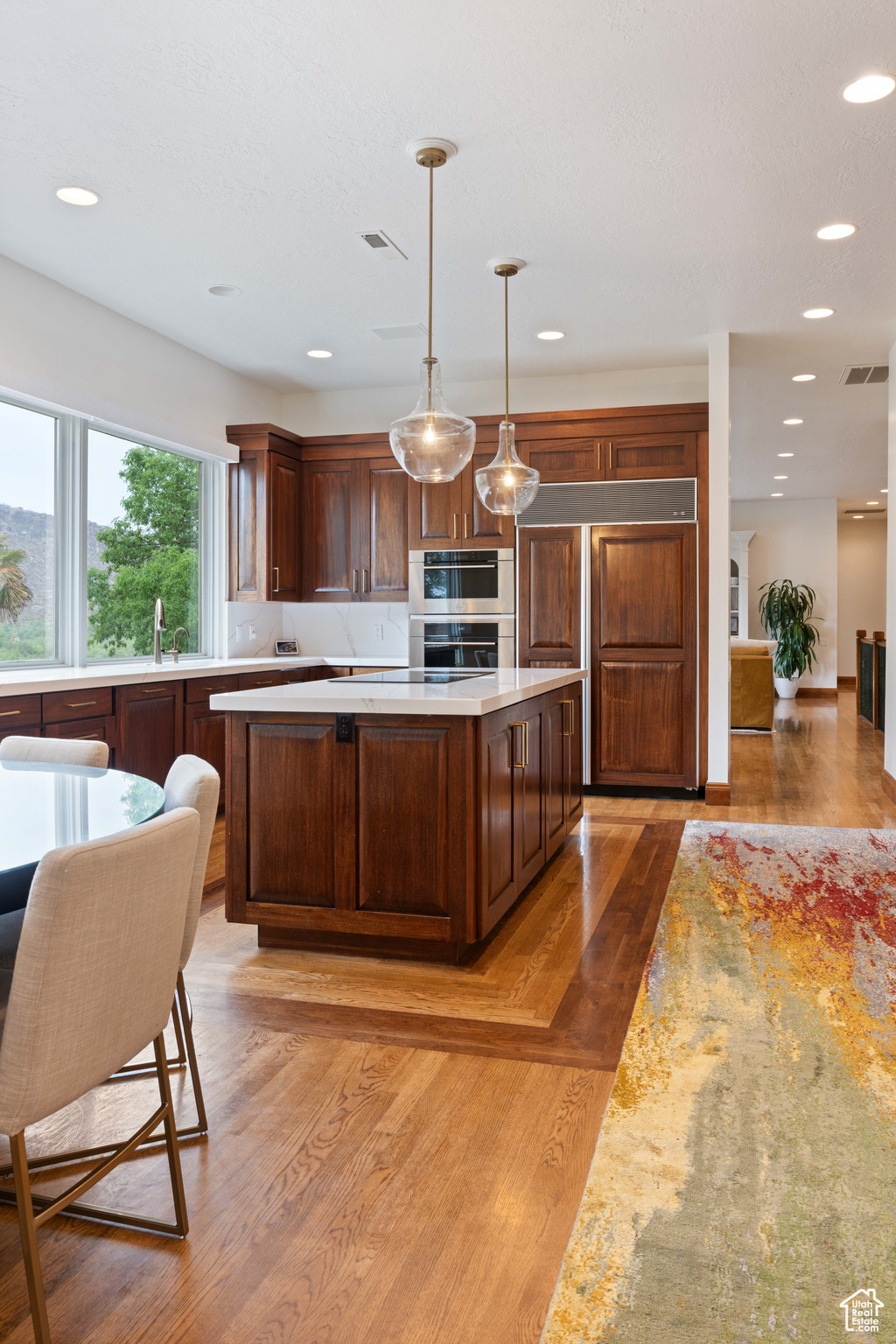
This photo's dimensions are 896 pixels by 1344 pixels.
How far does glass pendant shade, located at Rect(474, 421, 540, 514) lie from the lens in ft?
13.6

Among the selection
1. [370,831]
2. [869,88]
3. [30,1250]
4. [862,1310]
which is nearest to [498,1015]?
[370,831]

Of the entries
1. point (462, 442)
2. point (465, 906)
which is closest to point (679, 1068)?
point (465, 906)

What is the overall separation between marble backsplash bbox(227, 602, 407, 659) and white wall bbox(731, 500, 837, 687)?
24.6ft

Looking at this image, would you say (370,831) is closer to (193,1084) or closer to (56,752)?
(56,752)

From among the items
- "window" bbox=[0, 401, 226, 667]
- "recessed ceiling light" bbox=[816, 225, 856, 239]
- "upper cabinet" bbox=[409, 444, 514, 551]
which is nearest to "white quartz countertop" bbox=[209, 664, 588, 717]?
"window" bbox=[0, 401, 226, 667]

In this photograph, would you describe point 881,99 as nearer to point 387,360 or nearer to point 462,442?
point 462,442

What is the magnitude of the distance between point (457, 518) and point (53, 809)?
4666 millimetres

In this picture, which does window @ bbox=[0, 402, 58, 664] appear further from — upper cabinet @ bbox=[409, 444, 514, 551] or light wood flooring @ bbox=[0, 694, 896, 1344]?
upper cabinet @ bbox=[409, 444, 514, 551]

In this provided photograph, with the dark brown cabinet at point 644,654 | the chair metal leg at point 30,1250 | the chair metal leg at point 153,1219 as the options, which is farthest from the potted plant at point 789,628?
the chair metal leg at point 30,1250

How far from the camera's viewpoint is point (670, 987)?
2.75 meters

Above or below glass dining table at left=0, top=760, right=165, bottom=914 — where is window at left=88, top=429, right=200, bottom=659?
above

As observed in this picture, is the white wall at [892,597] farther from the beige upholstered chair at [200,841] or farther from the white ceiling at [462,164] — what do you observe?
the beige upholstered chair at [200,841]

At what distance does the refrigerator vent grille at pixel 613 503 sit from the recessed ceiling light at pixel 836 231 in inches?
73.4

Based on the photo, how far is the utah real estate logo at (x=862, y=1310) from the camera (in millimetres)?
1383
